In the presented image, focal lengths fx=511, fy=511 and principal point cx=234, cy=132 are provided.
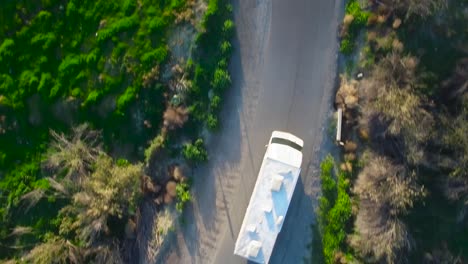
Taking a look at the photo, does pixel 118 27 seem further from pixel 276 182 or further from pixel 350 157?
pixel 350 157

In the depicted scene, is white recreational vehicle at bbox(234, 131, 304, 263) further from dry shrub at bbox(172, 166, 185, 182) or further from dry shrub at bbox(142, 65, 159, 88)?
dry shrub at bbox(142, 65, 159, 88)

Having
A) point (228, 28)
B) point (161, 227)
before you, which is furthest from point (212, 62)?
point (161, 227)

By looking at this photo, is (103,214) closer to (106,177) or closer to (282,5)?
(106,177)

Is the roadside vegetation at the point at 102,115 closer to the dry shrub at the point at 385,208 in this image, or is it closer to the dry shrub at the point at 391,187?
the dry shrub at the point at 391,187

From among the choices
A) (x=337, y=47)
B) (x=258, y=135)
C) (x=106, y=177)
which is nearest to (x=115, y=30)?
(x=106, y=177)

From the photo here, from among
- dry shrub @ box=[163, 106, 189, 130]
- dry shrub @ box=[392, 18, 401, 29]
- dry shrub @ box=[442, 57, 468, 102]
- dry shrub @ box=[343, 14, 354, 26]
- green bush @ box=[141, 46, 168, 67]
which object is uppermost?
dry shrub @ box=[392, 18, 401, 29]

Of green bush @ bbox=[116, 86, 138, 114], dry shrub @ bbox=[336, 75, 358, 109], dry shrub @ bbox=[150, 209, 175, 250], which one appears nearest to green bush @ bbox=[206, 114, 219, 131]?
green bush @ bbox=[116, 86, 138, 114]
